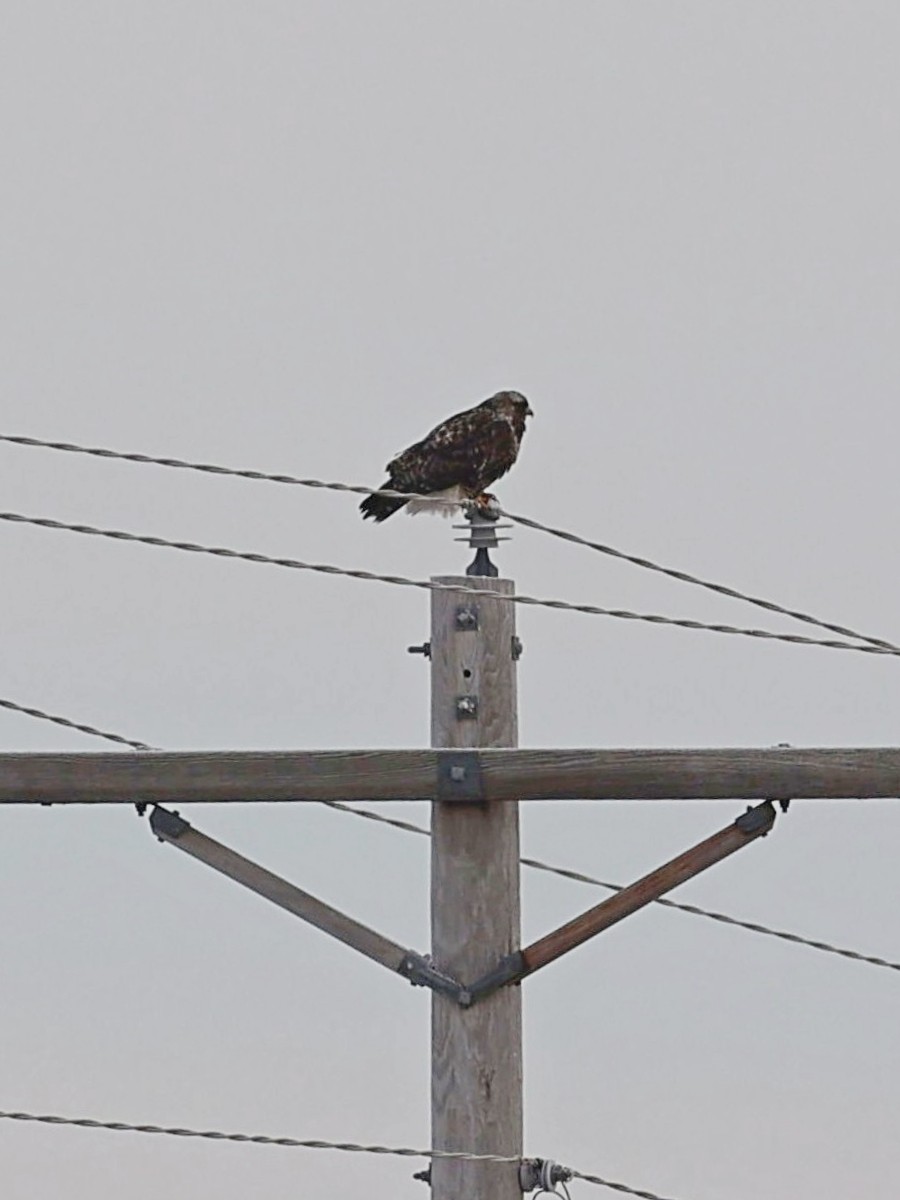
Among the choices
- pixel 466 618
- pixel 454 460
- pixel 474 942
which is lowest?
pixel 474 942

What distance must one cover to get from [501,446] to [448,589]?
2.89m

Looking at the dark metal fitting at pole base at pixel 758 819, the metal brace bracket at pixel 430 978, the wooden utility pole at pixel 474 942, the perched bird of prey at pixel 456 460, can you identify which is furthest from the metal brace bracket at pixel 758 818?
the perched bird of prey at pixel 456 460

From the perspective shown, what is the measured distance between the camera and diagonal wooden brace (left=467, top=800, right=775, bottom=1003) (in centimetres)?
473

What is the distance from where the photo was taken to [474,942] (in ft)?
15.6

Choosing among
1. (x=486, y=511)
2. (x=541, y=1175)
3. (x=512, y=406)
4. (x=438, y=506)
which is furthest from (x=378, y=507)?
(x=541, y=1175)

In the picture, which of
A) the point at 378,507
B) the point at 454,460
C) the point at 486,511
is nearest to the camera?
the point at 486,511

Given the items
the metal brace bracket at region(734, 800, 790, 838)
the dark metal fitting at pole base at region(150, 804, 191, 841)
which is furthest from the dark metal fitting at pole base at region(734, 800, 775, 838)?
the dark metal fitting at pole base at region(150, 804, 191, 841)

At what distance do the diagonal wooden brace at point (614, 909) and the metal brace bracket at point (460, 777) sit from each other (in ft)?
1.16

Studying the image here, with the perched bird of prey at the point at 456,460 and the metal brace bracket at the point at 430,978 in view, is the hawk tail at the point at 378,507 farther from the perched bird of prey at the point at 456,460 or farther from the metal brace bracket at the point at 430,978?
the metal brace bracket at the point at 430,978

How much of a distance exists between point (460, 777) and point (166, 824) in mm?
631

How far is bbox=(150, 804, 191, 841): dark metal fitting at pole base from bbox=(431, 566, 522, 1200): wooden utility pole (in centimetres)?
52

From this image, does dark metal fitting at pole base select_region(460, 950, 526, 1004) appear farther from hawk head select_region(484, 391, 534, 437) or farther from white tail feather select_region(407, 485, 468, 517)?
hawk head select_region(484, 391, 534, 437)

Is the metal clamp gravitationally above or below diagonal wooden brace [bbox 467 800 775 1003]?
below

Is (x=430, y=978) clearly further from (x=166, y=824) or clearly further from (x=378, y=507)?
(x=378, y=507)
